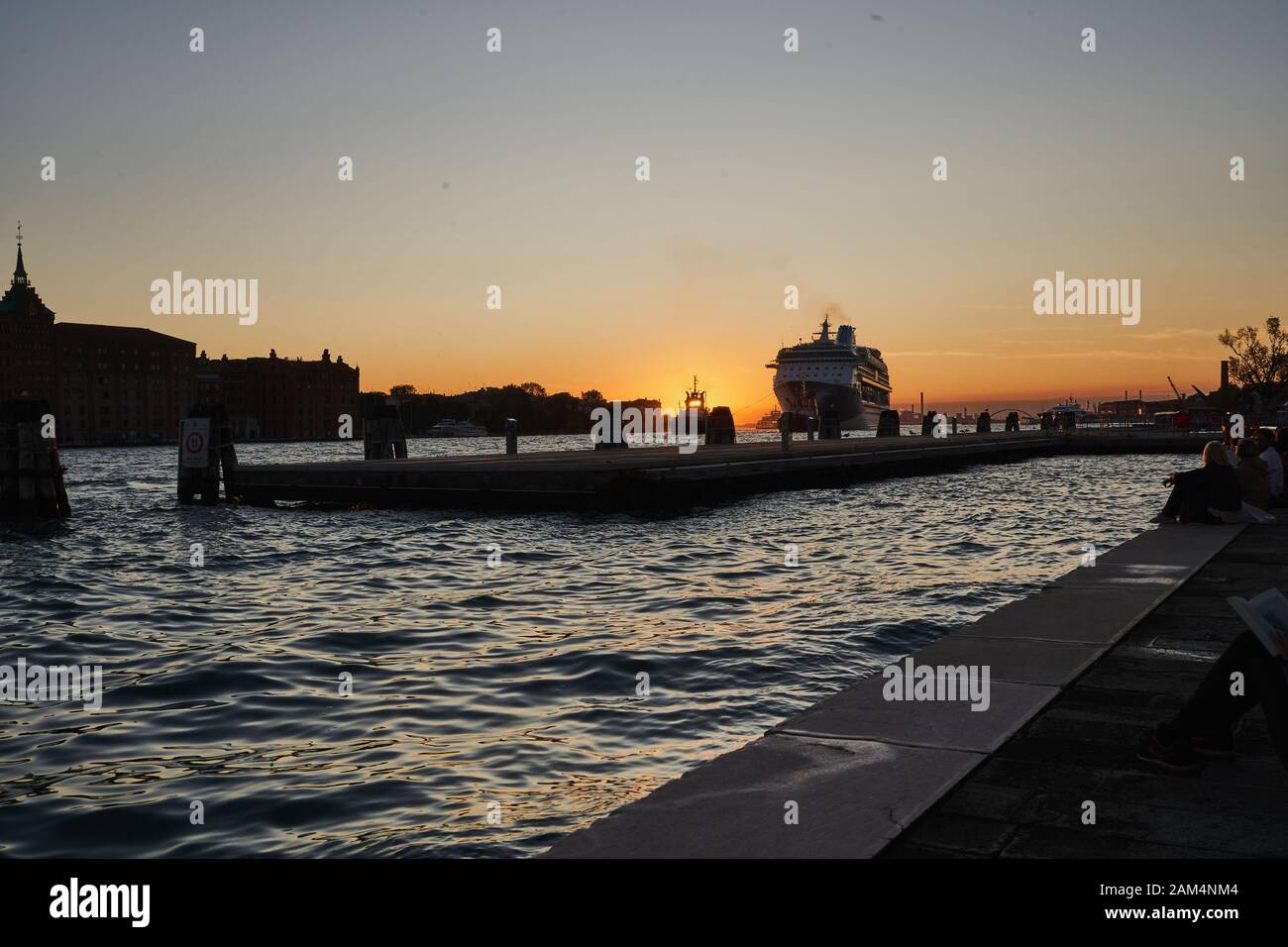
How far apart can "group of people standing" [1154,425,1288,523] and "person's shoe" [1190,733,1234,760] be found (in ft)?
40.3

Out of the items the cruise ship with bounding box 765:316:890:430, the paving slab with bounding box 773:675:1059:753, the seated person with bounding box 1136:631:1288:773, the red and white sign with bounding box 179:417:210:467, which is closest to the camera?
the seated person with bounding box 1136:631:1288:773

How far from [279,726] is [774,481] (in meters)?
29.8

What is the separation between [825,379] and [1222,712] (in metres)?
126

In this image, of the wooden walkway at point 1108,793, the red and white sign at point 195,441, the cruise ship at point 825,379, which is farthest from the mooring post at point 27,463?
the cruise ship at point 825,379

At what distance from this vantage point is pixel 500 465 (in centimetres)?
3503

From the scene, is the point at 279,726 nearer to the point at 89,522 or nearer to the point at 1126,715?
the point at 1126,715

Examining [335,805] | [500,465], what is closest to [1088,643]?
[335,805]

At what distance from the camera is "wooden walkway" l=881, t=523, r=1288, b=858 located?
14.1ft

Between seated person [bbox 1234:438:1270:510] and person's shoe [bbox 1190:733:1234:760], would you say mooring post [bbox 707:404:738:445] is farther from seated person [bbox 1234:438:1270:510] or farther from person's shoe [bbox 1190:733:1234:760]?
person's shoe [bbox 1190:733:1234:760]

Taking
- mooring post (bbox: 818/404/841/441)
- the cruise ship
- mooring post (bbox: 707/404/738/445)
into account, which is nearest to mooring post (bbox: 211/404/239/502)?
mooring post (bbox: 707/404/738/445)

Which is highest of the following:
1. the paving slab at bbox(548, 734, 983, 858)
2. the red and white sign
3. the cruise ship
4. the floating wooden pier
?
the cruise ship

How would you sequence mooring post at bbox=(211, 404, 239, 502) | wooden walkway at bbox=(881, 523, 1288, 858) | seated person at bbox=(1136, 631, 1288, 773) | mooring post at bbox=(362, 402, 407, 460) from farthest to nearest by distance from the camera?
mooring post at bbox=(362, 402, 407, 460) → mooring post at bbox=(211, 404, 239, 502) → seated person at bbox=(1136, 631, 1288, 773) → wooden walkway at bbox=(881, 523, 1288, 858)

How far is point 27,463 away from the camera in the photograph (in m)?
31.9
